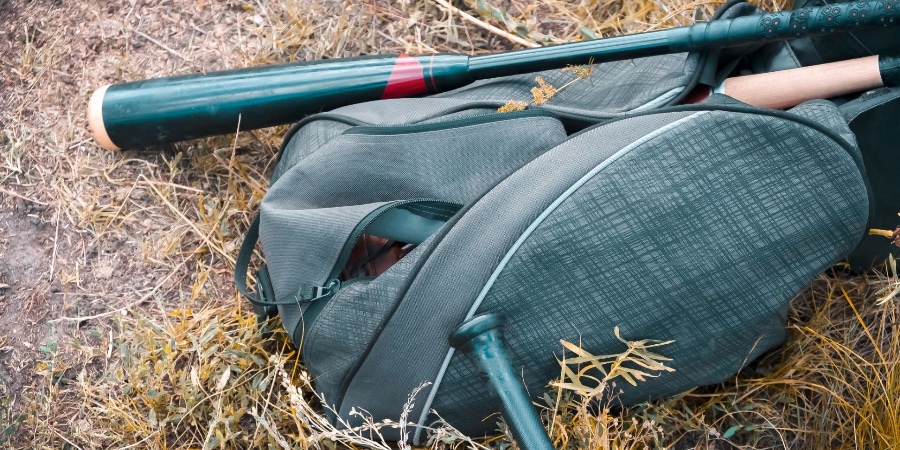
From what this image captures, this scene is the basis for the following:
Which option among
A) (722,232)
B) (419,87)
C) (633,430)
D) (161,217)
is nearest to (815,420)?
(633,430)

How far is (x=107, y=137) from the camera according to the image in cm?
171

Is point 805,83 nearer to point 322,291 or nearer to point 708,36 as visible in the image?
point 708,36

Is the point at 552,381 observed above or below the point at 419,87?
below

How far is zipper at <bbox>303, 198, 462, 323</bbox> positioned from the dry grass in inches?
5.0

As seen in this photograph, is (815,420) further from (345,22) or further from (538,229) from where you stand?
(345,22)

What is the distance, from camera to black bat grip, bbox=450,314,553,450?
1201 mm

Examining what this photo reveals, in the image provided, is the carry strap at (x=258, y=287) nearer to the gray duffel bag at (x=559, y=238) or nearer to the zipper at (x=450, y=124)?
the gray duffel bag at (x=559, y=238)

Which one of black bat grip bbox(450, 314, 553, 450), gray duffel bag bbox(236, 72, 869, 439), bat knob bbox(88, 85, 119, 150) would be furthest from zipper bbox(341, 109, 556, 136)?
bat knob bbox(88, 85, 119, 150)

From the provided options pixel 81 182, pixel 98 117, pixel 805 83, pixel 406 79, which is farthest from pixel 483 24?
pixel 81 182

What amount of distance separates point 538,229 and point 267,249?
1.72 feet

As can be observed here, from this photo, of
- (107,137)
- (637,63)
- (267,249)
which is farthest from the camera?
(107,137)

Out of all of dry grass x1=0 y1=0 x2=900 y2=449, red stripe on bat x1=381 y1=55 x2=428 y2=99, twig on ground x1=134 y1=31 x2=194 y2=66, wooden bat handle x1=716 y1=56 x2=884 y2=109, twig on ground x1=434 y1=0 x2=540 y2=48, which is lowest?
dry grass x1=0 y1=0 x2=900 y2=449

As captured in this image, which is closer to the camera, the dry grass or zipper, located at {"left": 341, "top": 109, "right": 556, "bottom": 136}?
zipper, located at {"left": 341, "top": 109, "right": 556, "bottom": 136}

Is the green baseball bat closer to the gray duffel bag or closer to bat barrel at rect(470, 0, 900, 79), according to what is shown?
bat barrel at rect(470, 0, 900, 79)
